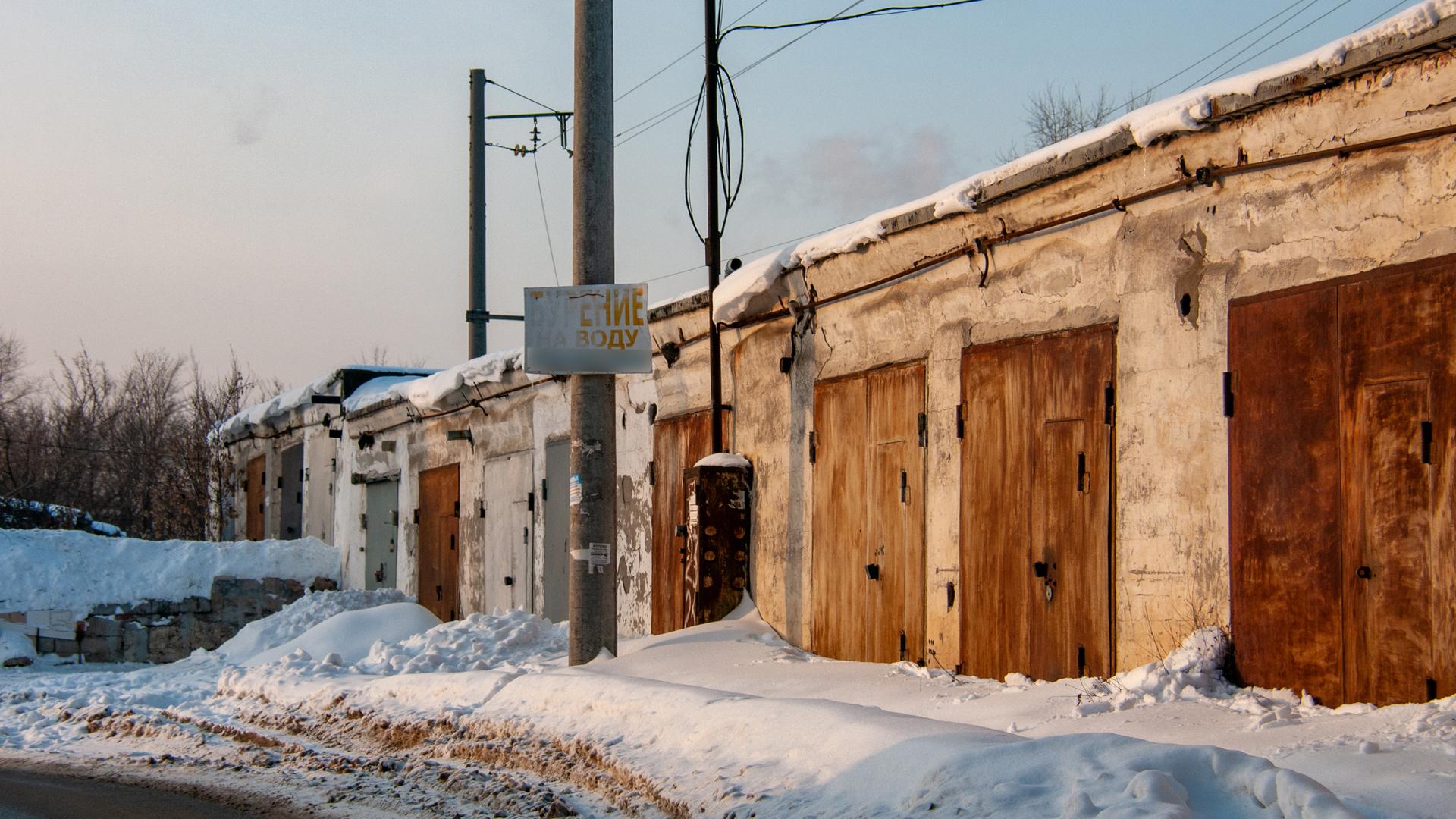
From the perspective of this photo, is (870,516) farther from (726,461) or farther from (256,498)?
(256,498)

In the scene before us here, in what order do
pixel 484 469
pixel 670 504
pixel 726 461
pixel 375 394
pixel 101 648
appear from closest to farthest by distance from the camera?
1. pixel 726 461
2. pixel 670 504
3. pixel 484 469
4. pixel 101 648
5. pixel 375 394

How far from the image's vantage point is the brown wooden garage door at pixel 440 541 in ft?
57.9

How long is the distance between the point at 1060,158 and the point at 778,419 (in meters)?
4.06

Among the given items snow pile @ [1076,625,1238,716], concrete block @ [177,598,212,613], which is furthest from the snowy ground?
concrete block @ [177,598,212,613]

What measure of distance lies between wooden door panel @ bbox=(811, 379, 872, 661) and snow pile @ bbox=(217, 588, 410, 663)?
8.14m

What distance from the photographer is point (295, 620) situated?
57.8 ft

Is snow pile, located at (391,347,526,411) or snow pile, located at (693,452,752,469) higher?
snow pile, located at (391,347,526,411)

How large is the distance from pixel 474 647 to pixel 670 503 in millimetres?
2184

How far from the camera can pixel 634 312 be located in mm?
10891

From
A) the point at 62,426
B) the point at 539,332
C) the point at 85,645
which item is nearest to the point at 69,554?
the point at 85,645

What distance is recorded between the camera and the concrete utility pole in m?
10.8

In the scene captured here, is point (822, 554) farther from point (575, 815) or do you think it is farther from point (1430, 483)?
point (1430, 483)

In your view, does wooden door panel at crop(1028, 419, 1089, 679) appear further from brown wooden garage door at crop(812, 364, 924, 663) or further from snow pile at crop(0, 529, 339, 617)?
snow pile at crop(0, 529, 339, 617)

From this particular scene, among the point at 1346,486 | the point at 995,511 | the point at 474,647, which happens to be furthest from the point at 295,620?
the point at 1346,486
